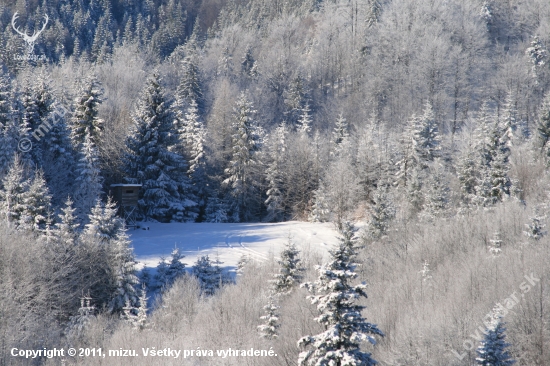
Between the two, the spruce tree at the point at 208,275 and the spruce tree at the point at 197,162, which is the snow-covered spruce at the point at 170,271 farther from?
the spruce tree at the point at 197,162

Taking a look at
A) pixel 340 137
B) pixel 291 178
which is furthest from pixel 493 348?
pixel 340 137

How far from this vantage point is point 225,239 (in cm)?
3825

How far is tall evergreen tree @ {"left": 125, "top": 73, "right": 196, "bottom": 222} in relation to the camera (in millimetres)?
44625

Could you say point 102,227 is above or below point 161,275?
above

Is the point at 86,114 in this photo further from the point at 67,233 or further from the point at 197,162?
the point at 67,233

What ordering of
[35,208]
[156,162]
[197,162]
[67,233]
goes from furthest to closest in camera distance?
[197,162] → [156,162] → [35,208] → [67,233]

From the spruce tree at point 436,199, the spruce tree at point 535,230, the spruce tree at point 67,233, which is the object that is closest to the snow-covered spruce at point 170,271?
the spruce tree at point 67,233

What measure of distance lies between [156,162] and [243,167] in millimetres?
8782

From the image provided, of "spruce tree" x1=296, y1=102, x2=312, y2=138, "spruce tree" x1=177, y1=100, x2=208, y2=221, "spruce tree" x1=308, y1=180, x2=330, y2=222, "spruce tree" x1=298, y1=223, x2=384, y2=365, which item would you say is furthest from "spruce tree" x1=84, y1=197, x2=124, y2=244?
"spruce tree" x1=296, y1=102, x2=312, y2=138

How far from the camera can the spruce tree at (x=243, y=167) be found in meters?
48.6

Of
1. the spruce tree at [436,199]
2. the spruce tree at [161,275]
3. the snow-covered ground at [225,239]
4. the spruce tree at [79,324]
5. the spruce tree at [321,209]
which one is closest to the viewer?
the spruce tree at [79,324]

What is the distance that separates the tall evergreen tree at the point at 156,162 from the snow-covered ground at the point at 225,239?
2.79 meters

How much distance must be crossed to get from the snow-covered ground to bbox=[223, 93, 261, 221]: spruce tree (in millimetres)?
5280

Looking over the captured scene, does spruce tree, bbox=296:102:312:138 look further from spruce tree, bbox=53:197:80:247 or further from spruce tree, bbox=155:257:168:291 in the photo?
spruce tree, bbox=53:197:80:247
